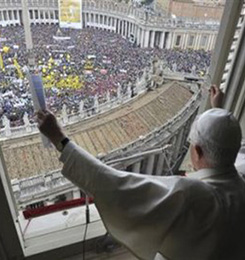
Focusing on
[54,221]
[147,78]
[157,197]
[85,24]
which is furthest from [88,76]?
[157,197]

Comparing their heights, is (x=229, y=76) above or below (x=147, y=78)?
above

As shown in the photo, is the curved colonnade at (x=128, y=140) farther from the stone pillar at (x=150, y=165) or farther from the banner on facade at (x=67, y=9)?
the banner on facade at (x=67, y=9)

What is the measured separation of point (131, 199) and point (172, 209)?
67 mm

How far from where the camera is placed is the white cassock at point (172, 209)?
419 millimetres

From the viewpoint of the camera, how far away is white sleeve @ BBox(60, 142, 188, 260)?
428mm

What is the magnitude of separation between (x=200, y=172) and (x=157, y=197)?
0.09 meters

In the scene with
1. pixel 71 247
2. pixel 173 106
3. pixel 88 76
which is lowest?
pixel 88 76

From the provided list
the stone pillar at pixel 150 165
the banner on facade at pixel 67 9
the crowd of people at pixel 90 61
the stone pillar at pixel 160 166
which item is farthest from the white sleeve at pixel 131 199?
the crowd of people at pixel 90 61

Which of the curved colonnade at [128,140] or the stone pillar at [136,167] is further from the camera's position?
the stone pillar at [136,167]

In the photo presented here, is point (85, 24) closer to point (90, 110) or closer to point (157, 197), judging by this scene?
point (90, 110)

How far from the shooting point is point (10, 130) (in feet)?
10.1

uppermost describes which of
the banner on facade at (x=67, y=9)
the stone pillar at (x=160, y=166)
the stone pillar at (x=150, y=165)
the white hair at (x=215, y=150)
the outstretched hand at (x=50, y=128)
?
the white hair at (x=215, y=150)

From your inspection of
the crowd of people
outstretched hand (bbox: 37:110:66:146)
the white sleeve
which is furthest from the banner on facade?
the white sleeve

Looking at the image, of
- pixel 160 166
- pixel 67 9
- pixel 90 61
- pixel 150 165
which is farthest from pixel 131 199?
pixel 90 61
